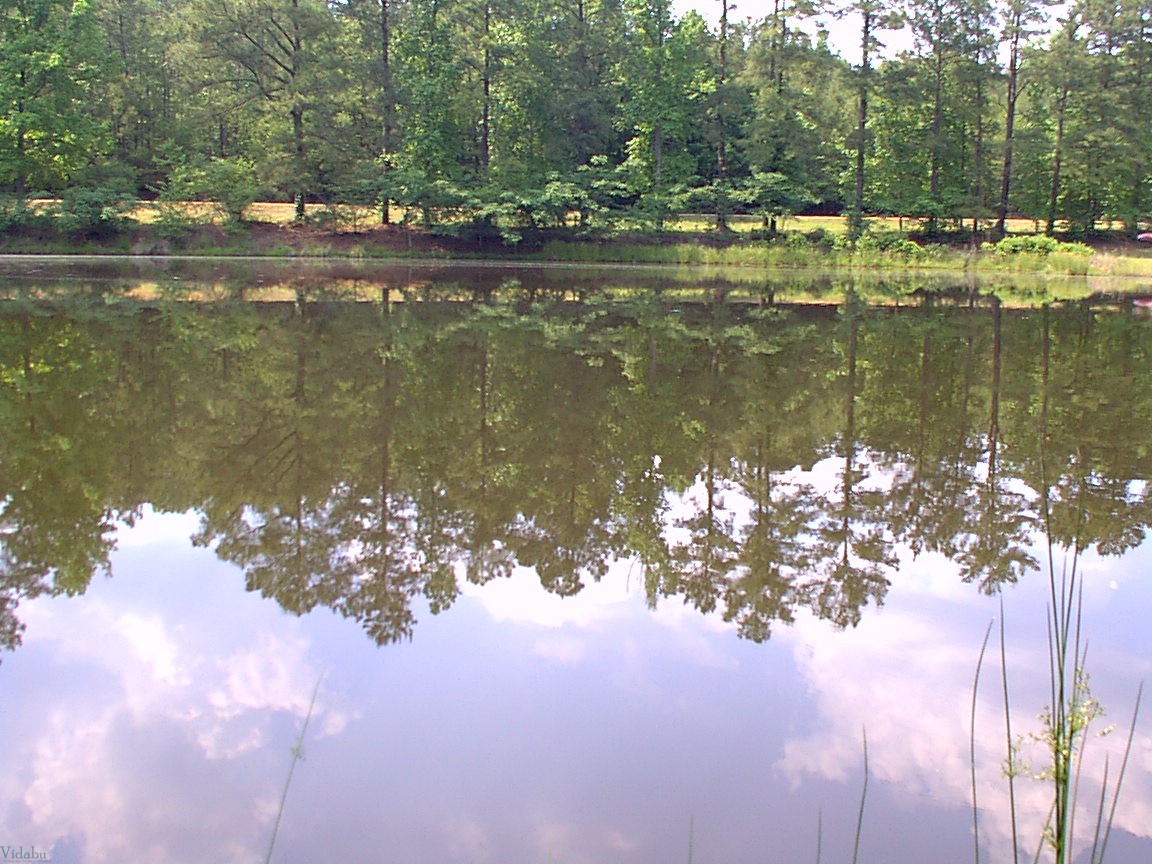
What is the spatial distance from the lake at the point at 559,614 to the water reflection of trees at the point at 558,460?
3 cm

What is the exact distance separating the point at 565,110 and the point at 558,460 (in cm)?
3309

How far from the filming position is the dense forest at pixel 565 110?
33406mm

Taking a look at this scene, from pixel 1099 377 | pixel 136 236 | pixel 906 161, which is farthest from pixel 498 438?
pixel 906 161

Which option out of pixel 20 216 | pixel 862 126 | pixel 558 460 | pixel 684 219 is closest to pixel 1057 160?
pixel 862 126

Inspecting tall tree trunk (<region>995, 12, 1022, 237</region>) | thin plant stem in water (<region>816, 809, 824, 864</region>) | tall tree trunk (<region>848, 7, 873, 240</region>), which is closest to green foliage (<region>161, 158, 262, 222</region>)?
tall tree trunk (<region>848, 7, 873, 240</region>)

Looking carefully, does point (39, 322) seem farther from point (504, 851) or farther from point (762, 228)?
point (762, 228)

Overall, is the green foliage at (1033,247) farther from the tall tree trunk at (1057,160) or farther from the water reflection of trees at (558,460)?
the water reflection of trees at (558,460)

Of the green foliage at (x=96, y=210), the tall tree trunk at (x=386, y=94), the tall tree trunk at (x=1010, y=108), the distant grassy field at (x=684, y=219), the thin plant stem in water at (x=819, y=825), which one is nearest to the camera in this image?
the thin plant stem in water at (x=819, y=825)

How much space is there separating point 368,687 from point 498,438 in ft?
12.3

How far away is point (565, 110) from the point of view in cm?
3744

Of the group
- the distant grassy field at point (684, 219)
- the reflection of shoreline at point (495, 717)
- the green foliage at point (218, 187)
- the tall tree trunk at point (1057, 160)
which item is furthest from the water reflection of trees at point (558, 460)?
the tall tree trunk at point (1057, 160)

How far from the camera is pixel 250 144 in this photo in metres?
35.5

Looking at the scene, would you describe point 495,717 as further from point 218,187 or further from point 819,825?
point 218,187

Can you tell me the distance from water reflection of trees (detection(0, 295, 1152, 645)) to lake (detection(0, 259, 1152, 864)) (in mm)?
33
